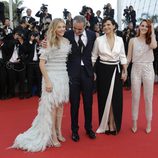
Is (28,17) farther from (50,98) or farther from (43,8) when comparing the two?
(50,98)

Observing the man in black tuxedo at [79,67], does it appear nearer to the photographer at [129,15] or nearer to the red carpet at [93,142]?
the red carpet at [93,142]

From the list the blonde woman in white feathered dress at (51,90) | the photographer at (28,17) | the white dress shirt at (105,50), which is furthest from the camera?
the photographer at (28,17)

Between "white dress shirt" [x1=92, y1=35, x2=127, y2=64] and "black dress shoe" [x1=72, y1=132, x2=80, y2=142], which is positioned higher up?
"white dress shirt" [x1=92, y1=35, x2=127, y2=64]

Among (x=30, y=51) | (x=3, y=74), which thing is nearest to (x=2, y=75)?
(x=3, y=74)

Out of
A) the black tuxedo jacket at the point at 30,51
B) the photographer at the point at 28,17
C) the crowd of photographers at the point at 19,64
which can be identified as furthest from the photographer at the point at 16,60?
the photographer at the point at 28,17

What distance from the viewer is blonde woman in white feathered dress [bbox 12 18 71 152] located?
383cm

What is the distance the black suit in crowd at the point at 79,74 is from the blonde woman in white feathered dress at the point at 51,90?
11 centimetres

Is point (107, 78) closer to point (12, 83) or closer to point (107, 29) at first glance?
point (107, 29)

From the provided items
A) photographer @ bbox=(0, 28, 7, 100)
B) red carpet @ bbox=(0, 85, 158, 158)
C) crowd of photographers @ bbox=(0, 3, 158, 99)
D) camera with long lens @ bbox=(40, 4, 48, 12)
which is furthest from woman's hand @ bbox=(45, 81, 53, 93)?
camera with long lens @ bbox=(40, 4, 48, 12)

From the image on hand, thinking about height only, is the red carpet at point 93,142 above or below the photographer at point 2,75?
below

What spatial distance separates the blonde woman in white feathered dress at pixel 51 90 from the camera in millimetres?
3826

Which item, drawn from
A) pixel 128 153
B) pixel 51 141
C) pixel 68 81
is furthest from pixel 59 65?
pixel 128 153

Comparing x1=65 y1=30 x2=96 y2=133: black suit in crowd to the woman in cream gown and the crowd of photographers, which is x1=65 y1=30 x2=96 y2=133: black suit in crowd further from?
the crowd of photographers

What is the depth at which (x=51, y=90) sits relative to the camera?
3.88 metres
